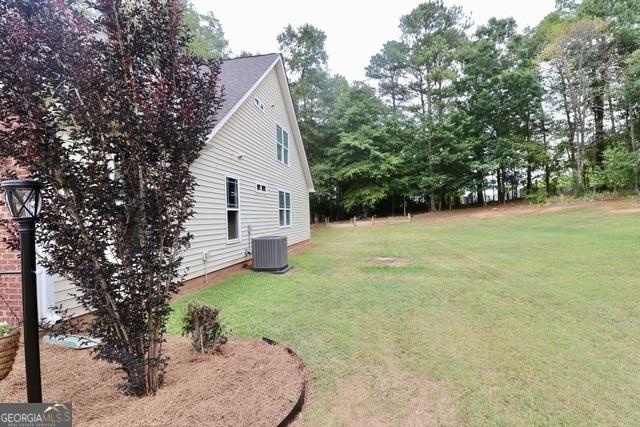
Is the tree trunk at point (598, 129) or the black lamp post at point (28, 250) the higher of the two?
the tree trunk at point (598, 129)

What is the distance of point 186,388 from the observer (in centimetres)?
253

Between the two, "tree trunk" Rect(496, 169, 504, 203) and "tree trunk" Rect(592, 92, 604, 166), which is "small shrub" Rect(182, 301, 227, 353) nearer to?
"tree trunk" Rect(592, 92, 604, 166)

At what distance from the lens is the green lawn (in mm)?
2484

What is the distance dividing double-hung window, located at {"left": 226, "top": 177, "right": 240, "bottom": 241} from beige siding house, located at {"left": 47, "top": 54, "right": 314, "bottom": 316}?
0.08ft

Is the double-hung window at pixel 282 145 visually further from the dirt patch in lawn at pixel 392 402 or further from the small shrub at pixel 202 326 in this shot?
the dirt patch in lawn at pixel 392 402

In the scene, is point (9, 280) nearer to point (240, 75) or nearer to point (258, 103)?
point (258, 103)

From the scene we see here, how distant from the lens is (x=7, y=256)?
3.90 meters

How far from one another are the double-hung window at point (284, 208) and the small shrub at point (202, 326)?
8.68 metres

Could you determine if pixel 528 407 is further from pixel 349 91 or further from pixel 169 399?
pixel 349 91

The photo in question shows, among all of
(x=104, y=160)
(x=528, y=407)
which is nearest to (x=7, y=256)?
(x=104, y=160)

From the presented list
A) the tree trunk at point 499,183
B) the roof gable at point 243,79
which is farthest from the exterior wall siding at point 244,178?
the tree trunk at point 499,183

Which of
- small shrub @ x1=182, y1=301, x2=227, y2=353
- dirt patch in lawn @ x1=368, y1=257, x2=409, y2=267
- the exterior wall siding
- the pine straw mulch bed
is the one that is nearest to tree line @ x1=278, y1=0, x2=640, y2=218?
the exterior wall siding

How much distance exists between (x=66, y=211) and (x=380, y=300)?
174 inches

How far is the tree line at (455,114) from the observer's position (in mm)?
24250
